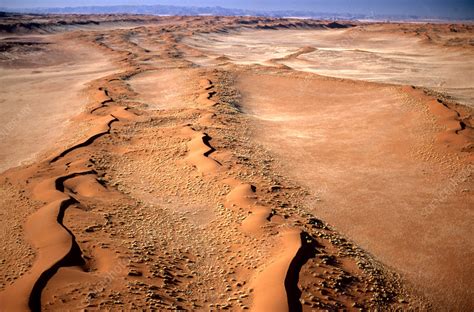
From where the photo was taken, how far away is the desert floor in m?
4.13

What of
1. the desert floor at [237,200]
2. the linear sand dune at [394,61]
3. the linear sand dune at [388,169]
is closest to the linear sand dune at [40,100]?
the desert floor at [237,200]

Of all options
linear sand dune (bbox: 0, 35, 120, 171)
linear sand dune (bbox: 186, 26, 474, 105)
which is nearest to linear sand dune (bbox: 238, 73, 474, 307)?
linear sand dune (bbox: 186, 26, 474, 105)

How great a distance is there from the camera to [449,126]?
9578 mm

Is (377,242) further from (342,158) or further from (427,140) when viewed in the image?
(427,140)

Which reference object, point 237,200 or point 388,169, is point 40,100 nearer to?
point 237,200

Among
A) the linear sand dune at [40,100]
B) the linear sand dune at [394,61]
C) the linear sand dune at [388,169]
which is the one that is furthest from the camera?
the linear sand dune at [394,61]

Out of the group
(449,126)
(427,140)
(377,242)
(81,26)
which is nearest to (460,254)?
(377,242)

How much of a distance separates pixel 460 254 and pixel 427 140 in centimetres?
435

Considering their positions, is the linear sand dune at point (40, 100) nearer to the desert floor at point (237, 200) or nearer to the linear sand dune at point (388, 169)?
the desert floor at point (237, 200)

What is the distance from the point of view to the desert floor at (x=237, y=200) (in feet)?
13.6

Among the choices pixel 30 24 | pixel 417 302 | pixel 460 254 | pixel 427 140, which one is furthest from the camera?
pixel 30 24

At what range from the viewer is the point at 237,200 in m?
6.03

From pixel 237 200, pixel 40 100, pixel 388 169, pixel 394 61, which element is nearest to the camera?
pixel 237 200

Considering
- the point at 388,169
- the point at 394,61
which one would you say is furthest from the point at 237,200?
the point at 394,61
